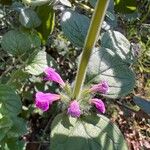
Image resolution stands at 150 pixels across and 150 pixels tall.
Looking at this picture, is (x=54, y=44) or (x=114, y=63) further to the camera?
(x=54, y=44)

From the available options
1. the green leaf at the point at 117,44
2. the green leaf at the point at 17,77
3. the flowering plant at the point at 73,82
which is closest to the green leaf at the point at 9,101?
the flowering plant at the point at 73,82

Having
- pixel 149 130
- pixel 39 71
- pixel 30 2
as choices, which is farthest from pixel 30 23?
pixel 149 130

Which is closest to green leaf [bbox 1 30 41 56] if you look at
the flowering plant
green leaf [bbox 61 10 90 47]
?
the flowering plant

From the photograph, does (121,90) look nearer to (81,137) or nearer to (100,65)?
(100,65)

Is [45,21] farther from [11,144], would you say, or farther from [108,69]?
[11,144]

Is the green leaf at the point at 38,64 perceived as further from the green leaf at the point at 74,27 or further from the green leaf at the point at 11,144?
the green leaf at the point at 11,144
